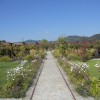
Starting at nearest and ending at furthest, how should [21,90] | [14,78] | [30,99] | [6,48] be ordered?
[30,99] < [21,90] < [14,78] < [6,48]

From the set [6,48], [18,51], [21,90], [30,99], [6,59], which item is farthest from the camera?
[18,51]

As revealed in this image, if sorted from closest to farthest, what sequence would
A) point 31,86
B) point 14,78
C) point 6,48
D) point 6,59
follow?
point 14,78, point 31,86, point 6,59, point 6,48

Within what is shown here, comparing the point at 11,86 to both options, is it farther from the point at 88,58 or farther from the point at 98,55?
the point at 98,55

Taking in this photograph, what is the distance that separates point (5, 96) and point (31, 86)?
295 centimetres

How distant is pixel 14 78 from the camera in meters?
12.7

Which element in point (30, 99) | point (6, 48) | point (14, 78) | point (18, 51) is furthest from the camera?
point (18, 51)

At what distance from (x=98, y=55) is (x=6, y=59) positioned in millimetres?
14895

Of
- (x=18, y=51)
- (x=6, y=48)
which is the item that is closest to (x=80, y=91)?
(x=6, y=48)

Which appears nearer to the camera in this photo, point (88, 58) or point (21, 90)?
point (21, 90)

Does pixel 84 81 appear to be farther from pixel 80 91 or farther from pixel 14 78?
pixel 14 78

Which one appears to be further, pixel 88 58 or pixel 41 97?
pixel 88 58

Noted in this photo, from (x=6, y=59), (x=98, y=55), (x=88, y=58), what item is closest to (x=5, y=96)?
(x=6, y=59)

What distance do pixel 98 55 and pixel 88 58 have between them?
6602 millimetres

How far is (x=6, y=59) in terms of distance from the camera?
3450 cm
